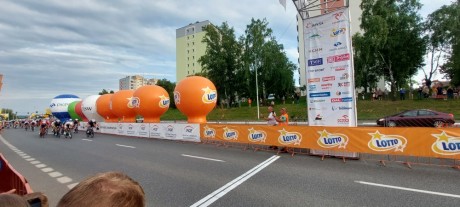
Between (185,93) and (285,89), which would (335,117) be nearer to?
(185,93)

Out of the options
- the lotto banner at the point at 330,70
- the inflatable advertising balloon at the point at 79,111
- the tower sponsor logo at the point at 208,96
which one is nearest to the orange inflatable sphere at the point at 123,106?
the tower sponsor logo at the point at 208,96

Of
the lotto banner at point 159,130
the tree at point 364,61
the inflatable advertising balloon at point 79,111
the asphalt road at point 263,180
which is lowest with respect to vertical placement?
the asphalt road at point 263,180

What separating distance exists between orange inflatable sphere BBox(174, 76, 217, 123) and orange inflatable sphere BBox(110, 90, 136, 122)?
869 centimetres

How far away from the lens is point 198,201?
5672 mm

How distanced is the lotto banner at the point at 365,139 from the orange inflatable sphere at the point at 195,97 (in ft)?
19.9

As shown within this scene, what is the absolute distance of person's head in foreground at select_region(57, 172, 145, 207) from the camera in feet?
3.97

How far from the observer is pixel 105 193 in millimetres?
1240

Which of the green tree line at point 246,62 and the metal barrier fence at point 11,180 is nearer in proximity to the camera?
the metal barrier fence at point 11,180

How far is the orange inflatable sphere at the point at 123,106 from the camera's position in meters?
26.3

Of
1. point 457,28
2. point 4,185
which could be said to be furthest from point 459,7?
point 4,185

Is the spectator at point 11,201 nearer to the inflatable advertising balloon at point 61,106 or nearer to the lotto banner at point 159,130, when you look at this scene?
the lotto banner at point 159,130

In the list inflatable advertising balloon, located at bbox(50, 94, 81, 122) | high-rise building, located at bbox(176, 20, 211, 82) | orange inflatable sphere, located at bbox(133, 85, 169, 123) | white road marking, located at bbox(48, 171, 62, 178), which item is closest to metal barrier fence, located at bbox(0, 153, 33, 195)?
white road marking, located at bbox(48, 171, 62, 178)

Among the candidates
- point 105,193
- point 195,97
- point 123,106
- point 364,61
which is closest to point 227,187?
point 105,193

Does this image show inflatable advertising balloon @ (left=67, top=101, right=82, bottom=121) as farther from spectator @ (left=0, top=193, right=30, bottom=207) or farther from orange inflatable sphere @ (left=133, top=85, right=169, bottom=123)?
spectator @ (left=0, top=193, right=30, bottom=207)
